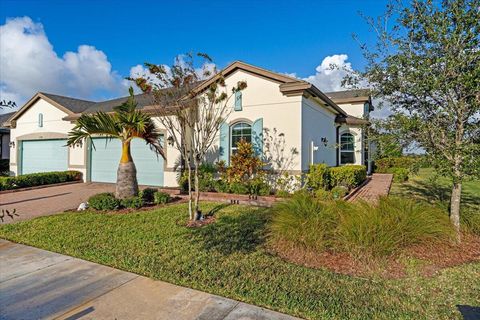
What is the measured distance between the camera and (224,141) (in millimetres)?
12289

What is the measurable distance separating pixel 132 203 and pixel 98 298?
18.5 feet

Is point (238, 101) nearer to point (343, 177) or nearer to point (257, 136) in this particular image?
point (257, 136)

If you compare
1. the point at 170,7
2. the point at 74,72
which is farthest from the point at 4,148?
the point at 170,7

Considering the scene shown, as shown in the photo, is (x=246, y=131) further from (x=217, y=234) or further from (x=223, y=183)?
(x=217, y=234)

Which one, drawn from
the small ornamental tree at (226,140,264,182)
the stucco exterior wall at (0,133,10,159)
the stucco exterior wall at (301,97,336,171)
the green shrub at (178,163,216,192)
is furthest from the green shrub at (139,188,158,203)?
the stucco exterior wall at (0,133,10,159)

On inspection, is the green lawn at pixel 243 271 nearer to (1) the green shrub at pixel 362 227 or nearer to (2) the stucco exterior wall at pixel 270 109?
(1) the green shrub at pixel 362 227

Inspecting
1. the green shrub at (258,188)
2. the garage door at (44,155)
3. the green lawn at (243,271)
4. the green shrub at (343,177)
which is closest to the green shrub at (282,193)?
the green shrub at (258,188)

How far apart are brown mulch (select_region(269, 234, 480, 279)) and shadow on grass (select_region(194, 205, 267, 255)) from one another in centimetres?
61

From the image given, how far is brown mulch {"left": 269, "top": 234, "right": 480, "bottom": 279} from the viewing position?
4.48 m

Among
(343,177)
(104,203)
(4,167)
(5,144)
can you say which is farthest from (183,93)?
(5,144)

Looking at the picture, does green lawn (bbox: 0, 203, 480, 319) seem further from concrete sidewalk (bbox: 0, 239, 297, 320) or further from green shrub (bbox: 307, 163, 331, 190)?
green shrub (bbox: 307, 163, 331, 190)

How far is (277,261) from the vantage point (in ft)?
15.7

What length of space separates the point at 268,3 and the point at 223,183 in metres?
7.95

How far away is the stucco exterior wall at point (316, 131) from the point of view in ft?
36.8
